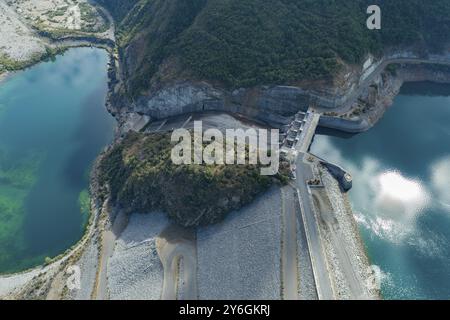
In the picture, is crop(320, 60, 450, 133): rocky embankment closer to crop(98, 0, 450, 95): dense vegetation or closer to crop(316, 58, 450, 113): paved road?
crop(316, 58, 450, 113): paved road

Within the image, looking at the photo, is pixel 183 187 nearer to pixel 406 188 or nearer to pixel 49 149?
pixel 49 149

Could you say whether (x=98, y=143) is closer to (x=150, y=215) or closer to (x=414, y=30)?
(x=150, y=215)

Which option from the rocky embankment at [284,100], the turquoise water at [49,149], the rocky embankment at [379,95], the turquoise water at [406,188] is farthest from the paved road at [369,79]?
the turquoise water at [49,149]

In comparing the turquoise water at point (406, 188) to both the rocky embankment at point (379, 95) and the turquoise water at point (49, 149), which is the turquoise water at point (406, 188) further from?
the turquoise water at point (49, 149)

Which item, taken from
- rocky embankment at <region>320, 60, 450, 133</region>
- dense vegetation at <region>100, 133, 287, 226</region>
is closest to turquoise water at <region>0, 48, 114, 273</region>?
dense vegetation at <region>100, 133, 287, 226</region>

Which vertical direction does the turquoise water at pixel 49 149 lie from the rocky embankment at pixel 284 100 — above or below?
below

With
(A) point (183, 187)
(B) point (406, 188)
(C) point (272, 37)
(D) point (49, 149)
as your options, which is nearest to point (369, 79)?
(C) point (272, 37)

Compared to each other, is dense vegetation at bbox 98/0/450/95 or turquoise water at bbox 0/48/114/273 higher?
dense vegetation at bbox 98/0/450/95
